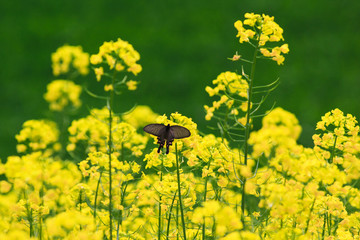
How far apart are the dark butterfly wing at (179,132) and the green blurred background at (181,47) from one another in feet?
17.9

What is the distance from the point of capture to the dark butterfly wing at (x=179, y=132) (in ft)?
9.83

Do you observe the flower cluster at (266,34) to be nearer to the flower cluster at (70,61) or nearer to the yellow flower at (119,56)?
the yellow flower at (119,56)

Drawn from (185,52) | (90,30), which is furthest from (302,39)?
(90,30)

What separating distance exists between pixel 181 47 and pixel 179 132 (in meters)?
7.72

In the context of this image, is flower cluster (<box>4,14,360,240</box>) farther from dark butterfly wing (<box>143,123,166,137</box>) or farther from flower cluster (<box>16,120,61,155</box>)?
flower cluster (<box>16,120,61,155</box>)

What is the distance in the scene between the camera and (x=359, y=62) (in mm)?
10461

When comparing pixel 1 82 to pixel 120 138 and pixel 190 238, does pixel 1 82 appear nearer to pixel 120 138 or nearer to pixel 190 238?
pixel 120 138

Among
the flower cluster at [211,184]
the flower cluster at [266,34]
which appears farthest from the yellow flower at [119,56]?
the flower cluster at [266,34]

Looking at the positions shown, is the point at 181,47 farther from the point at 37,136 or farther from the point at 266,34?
the point at 266,34

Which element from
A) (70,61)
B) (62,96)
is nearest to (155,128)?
(62,96)

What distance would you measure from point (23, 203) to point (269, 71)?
7372 millimetres

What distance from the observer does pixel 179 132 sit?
3.01m

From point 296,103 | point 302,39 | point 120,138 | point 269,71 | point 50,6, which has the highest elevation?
point 50,6

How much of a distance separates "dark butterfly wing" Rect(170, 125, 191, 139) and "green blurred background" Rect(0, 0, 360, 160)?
5453mm
